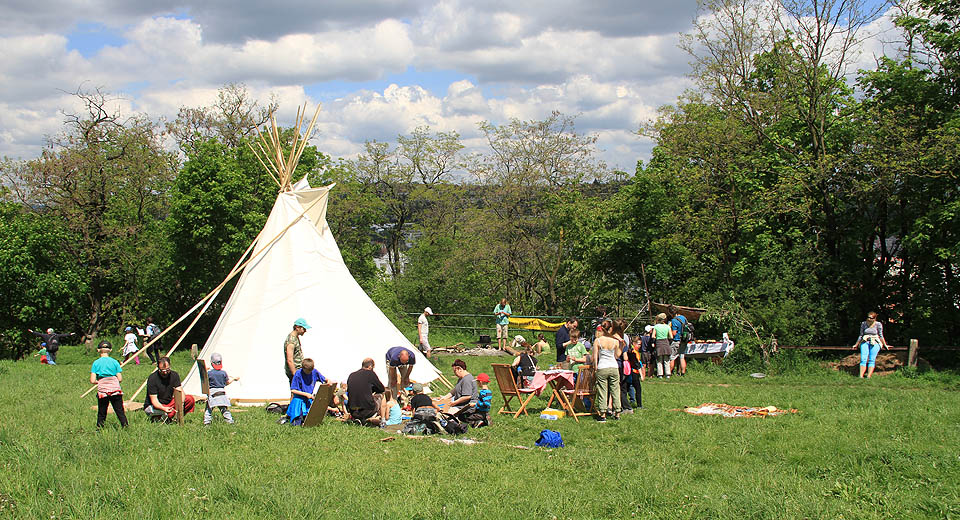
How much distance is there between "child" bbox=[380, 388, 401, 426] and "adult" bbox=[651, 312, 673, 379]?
653cm

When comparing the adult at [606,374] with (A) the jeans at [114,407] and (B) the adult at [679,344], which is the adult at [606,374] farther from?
(A) the jeans at [114,407]

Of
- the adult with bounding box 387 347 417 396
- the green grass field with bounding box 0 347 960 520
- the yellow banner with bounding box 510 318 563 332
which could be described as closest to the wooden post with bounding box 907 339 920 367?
the green grass field with bounding box 0 347 960 520

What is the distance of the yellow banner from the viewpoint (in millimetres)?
21625

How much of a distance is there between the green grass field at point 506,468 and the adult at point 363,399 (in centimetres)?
34

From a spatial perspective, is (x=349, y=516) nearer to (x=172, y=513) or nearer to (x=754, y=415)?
(x=172, y=513)

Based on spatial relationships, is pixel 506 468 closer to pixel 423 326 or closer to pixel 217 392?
pixel 217 392

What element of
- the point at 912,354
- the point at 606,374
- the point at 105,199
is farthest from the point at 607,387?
the point at 105,199

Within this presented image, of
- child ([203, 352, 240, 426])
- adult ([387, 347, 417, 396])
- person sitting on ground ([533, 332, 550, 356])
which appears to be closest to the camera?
child ([203, 352, 240, 426])

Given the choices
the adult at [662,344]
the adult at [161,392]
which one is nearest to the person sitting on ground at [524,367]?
the adult at [662,344]

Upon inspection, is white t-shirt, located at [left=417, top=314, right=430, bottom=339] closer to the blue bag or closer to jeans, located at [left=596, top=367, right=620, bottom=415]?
jeans, located at [left=596, top=367, right=620, bottom=415]

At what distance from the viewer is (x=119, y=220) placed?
28.4 m

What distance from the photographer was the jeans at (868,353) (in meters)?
12.9

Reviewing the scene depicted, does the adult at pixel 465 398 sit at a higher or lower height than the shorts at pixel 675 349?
higher

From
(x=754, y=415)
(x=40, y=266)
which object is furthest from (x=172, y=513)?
(x=40, y=266)
